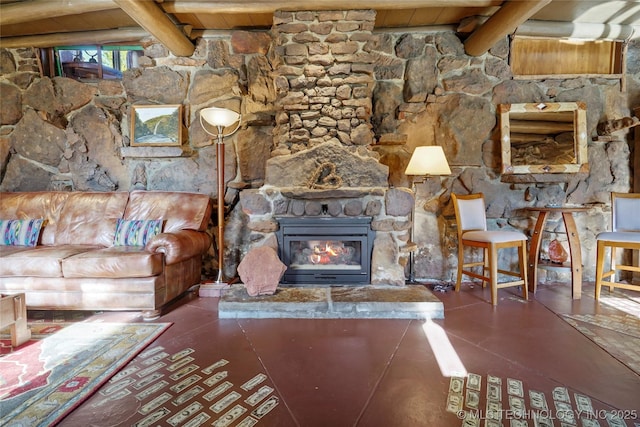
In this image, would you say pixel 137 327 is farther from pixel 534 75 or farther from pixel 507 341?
pixel 534 75

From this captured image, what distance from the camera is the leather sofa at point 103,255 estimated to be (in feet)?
7.18

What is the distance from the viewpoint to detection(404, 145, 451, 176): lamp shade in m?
2.69

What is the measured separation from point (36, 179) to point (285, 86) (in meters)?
3.01

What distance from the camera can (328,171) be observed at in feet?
8.73

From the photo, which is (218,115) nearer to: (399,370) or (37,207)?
(37,207)

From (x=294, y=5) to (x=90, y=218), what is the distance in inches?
106

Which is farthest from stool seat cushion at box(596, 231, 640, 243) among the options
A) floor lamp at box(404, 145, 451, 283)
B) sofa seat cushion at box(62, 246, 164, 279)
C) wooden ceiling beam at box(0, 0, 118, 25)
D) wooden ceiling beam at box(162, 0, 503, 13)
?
wooden ceiling beam at box(0, 0, 118, 25)

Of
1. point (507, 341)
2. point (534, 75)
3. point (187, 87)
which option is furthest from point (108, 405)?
point (534, 75)

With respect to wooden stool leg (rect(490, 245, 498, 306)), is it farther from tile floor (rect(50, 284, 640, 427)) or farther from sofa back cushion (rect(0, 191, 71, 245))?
sofa back cushion (rect(0, 191, 71, 245))

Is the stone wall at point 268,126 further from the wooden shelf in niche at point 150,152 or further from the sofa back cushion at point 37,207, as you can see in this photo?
the sofa back cushion at point 37,207

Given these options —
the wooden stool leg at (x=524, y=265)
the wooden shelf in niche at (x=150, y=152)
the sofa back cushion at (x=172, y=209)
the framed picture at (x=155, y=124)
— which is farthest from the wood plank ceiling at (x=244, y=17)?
the wooden stool leg at (x=524, y=265)

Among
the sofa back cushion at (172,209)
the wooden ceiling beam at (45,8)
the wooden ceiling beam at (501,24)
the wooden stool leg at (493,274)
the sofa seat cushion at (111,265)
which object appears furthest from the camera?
the sofa back cushion at (172,209)

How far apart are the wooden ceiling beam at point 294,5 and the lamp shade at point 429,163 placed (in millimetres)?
1209

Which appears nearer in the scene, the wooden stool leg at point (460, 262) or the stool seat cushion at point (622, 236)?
the stool seat cushion at point (622, 236)
